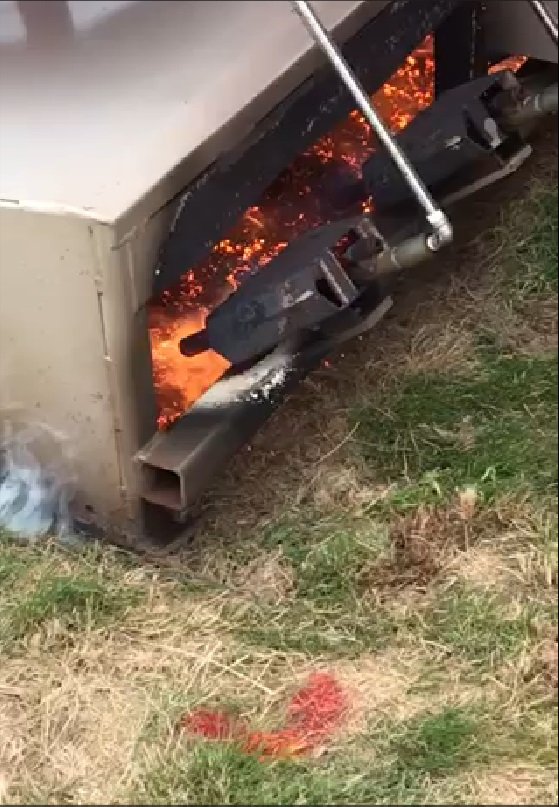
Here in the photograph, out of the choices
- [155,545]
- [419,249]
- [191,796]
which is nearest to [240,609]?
[155,545]

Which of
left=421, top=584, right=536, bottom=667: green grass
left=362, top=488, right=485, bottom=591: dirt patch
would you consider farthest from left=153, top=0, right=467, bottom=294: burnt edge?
left=421, top=584, right=536, bottom=667: green grass

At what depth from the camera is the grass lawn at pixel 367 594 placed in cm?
134

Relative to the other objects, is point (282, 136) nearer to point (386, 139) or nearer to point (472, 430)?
point (386, 139)

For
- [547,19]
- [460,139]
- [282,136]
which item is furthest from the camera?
[282,136]

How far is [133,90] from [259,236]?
1.09ft

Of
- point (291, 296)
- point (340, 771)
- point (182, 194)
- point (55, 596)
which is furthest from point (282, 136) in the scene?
point (340, 771)

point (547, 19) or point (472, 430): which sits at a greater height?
point (547, 19)

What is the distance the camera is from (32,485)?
1.85 metres

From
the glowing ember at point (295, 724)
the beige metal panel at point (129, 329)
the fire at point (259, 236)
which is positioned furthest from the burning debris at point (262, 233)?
the glowing ember at point (295, 724)

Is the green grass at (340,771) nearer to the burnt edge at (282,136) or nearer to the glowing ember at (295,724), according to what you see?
the glowing ember at (295,724)

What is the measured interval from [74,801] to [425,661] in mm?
436

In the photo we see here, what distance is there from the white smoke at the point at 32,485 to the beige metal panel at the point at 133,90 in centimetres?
38

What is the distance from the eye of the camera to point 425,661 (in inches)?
58.0

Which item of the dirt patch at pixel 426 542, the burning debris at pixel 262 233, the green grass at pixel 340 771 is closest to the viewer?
the green grass at pixel 340 771
